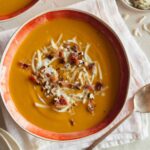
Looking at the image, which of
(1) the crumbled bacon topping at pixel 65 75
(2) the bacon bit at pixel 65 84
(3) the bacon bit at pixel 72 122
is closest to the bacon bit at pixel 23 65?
(1) the crumbled bacon topping at pixel 65 75

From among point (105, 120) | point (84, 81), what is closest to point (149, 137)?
point (105, 120)

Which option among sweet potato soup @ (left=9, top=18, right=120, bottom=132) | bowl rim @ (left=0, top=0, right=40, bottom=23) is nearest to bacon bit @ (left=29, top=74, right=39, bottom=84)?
sweet potato soup @ (left=9, top=18, right=120, bottom=132)

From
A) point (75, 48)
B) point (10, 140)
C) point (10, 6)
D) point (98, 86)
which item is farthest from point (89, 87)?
point (10, 6)

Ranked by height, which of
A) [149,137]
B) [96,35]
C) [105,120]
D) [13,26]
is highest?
[13,26]

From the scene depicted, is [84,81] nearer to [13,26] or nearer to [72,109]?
[72,109]

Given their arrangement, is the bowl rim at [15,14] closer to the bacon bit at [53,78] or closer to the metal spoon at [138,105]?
the bacon bit at [53,78]
